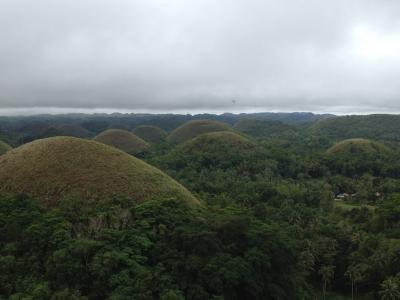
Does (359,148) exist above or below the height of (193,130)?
below

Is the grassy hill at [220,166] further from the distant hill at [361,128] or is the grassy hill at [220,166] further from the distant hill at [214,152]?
the distant hill at [361,128]

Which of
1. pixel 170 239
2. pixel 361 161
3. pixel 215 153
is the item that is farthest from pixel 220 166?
pixel 170 239

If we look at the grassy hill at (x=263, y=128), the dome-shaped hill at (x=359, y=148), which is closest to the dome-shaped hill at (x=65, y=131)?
the grassy hill at (x=263, y=128)

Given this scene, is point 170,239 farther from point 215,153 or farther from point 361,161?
point 361,161

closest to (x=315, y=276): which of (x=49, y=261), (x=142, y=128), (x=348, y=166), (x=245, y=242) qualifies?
(x=245, y=242)

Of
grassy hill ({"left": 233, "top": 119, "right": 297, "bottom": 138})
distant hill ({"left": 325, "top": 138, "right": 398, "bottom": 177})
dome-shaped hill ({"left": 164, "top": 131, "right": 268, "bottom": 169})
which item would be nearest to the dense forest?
dome-shaped hill ({"left": 164, "top": 131, "right": 268, "bottom": 169})

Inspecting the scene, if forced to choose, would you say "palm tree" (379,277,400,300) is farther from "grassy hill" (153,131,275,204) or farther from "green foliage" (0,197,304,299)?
"grassy hill" (153,131,275,204)
